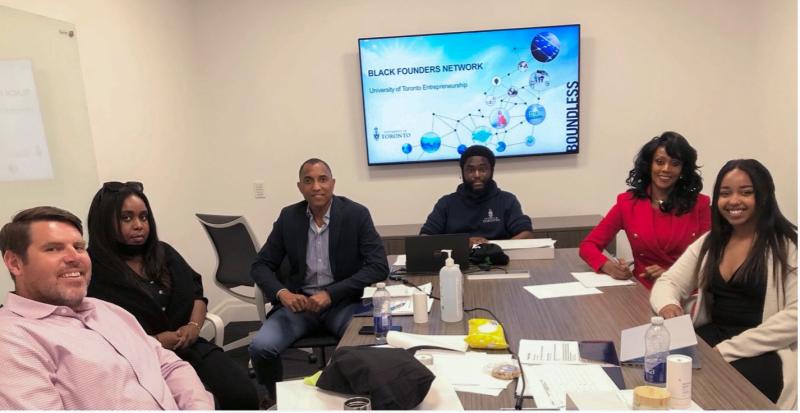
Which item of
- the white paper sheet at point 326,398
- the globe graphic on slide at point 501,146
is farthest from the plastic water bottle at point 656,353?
the globe graphic on slide at point 501,146

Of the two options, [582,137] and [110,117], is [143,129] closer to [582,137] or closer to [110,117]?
[110,117]

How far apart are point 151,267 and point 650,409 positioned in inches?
75.7

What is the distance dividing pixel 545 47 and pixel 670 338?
116 inches

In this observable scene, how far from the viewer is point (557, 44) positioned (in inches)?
156

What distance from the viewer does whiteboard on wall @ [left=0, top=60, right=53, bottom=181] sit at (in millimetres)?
2191

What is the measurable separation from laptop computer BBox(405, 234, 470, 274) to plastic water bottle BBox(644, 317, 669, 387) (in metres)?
1.11

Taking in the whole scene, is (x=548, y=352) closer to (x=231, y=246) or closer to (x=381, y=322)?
(x=381, y=322)

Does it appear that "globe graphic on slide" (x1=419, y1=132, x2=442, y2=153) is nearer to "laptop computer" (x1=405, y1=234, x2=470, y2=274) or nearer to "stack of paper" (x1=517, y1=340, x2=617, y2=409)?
"laptop computer" (x1=405, y1=234, x2=470, y2=274)

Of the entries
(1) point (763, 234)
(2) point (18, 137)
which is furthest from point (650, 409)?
(2) point (18, 137)

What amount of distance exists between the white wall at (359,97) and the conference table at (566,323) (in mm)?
1855

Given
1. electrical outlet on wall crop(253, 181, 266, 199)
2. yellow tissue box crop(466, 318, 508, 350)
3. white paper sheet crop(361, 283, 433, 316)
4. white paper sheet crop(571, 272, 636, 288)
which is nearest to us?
yellow tissue box crop(466, 318, 508, 350)

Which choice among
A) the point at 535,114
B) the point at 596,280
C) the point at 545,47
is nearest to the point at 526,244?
the point at 596,280

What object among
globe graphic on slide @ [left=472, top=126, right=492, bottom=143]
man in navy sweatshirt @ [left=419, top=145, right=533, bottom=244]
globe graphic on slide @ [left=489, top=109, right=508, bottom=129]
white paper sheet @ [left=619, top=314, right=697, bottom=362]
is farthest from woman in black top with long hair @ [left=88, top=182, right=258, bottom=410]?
globe graphic on slide @ [left=489, top=109, right=508, bottom=129]

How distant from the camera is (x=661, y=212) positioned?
8.36 ft
